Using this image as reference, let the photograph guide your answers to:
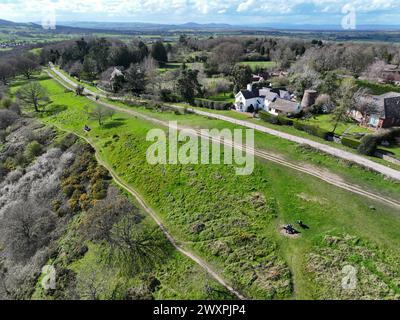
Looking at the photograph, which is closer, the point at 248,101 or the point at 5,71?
the point at 248,101

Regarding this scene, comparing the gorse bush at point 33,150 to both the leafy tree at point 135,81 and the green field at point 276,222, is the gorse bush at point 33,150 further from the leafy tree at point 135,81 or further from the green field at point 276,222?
the leafy tree at point 135,81

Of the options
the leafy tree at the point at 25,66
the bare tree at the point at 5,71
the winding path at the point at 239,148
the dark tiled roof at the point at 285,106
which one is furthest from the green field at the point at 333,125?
the leafy tree at the point at 25,66

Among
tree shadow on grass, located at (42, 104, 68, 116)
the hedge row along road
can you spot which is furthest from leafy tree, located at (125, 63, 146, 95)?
the hedge row along road

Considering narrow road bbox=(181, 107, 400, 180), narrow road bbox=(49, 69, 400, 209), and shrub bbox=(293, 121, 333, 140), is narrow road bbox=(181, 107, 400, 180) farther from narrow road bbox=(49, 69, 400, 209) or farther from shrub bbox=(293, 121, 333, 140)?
narrow road bbox=(49, 69, 400, 209)

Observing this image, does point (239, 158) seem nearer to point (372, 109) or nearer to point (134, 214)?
point (134, 214)

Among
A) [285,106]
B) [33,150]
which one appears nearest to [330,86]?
[285,106]

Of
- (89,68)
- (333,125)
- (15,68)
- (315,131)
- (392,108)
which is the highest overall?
(15,68)

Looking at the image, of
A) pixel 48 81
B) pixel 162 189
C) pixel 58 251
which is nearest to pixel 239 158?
pixel 162 189

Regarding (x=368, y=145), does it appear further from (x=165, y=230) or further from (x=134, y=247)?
(x=134, y=247)
